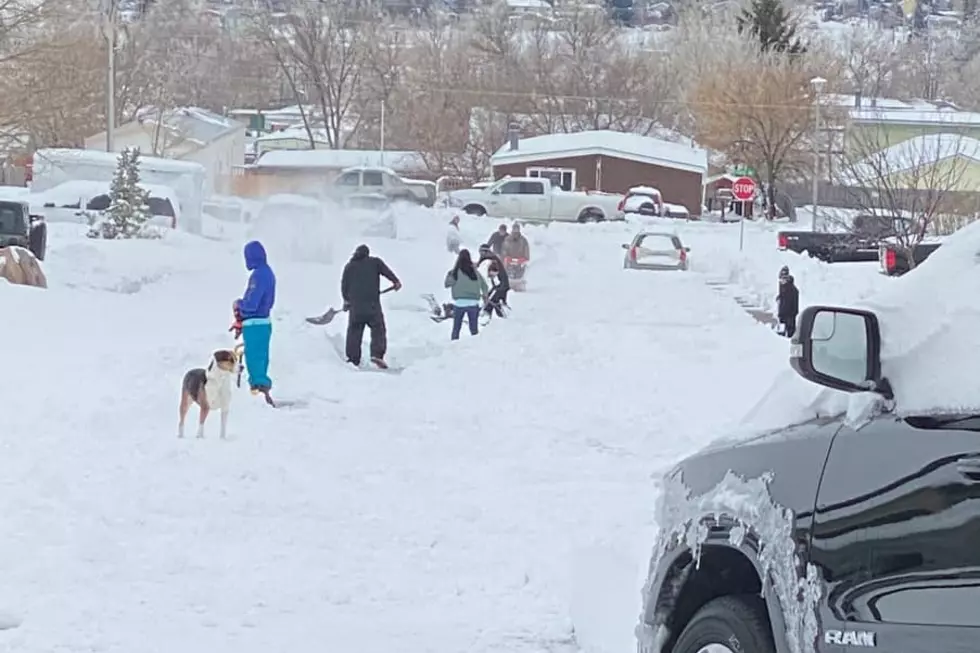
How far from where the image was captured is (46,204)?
1753 inches

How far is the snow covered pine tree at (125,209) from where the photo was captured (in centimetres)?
3631

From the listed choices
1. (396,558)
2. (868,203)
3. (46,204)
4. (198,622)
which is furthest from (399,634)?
(46,204)

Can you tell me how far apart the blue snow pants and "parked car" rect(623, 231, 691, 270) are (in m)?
22.9

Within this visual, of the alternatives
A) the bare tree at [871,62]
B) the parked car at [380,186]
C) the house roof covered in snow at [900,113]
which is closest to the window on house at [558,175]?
the house roof covered in snow at [900,113]

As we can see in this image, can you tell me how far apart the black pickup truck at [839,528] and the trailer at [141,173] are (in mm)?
39142

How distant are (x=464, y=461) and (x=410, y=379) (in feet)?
14.6

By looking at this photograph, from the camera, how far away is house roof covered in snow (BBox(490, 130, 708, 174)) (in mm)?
67500

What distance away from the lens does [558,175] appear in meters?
67.0

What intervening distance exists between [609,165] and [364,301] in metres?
52.2

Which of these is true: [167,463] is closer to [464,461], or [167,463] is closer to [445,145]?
[464,461]

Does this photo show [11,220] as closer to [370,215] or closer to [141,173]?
[370,215]

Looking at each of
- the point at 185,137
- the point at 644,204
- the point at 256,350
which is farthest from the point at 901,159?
the point at 185,137

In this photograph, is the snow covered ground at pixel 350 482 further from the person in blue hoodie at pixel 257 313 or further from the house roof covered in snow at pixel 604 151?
the house roof covered in snow at pixel 604 151

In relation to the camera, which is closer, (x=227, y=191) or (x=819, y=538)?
(x=819, y=538)
